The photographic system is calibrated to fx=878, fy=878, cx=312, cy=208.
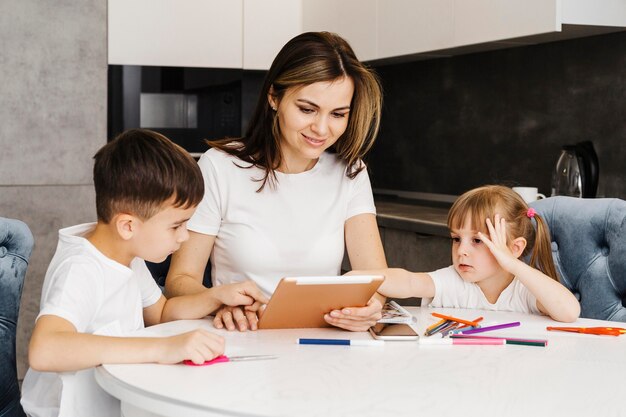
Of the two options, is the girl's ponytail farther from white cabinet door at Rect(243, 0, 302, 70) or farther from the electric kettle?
white cabinet door at Rect(243, 0, 302, 70)

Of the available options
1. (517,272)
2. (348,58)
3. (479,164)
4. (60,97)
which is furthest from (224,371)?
(60,97)

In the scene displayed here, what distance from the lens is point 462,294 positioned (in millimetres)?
2170

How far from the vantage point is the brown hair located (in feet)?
6.84

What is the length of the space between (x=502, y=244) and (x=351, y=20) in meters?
2.34

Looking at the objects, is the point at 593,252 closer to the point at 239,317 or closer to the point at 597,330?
the point at 597,330

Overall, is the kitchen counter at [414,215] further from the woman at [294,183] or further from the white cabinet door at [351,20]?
the woman at [294,183]

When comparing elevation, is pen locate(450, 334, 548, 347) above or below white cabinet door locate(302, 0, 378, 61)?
below

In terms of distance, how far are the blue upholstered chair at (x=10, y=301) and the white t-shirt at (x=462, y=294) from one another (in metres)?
0.97

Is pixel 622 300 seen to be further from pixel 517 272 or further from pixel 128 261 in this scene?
pixel 128 261

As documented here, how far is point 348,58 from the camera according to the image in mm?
2131

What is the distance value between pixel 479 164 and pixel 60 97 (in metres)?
1.96

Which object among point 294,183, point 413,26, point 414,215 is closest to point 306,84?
point 294,183

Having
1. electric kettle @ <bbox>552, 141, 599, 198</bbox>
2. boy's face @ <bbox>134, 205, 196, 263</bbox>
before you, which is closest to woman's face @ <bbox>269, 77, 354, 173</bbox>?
boy's face @ <bbox>134, 205, 196, 263</bbox>

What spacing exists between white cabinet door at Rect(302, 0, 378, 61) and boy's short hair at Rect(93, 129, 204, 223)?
244 centimetres
